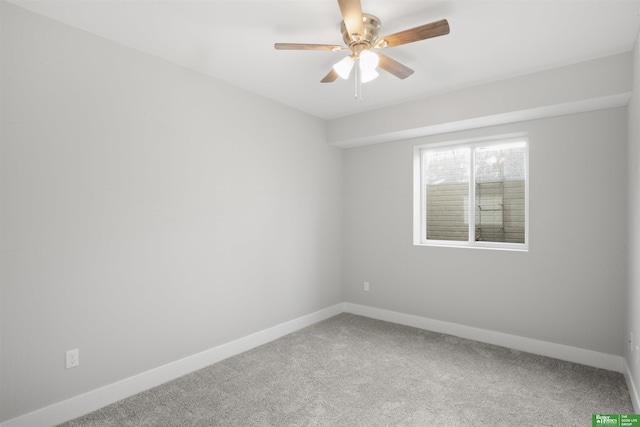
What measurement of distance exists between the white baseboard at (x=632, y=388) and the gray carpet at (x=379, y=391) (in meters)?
0.05

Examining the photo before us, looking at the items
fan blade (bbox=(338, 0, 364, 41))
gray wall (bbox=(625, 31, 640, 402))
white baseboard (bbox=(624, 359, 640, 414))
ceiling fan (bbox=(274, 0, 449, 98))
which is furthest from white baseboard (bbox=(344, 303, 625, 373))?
fan blade (bbox=(338, 0, 364, 41))

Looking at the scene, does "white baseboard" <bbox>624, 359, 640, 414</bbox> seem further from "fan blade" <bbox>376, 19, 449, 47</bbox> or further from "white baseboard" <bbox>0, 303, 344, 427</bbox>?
"white baseboard" <bbox>0, 303, 344, 427</bbox>

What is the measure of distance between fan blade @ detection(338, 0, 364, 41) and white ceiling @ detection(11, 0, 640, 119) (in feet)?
0.67

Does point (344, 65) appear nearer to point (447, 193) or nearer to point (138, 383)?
point (447, 193)

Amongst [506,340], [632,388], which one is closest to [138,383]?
[506,340]

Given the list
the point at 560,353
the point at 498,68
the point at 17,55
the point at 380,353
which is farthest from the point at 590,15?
the point at 17,55

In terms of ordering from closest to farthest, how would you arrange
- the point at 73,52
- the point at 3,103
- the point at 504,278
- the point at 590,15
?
1. the point at 3,103
2. the point at 590,15
3. the point at 73,52
4. the point at 504,278

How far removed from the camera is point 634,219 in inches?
95.8

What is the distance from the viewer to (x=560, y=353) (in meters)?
3.15

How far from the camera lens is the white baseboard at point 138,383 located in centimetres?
215

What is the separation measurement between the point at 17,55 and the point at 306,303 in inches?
131

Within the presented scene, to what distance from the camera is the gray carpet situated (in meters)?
2.26

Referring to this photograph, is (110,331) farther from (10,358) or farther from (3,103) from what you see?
(3,103)

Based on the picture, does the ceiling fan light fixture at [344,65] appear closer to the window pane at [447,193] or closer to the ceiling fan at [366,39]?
the ceiling fan at [366,39]
